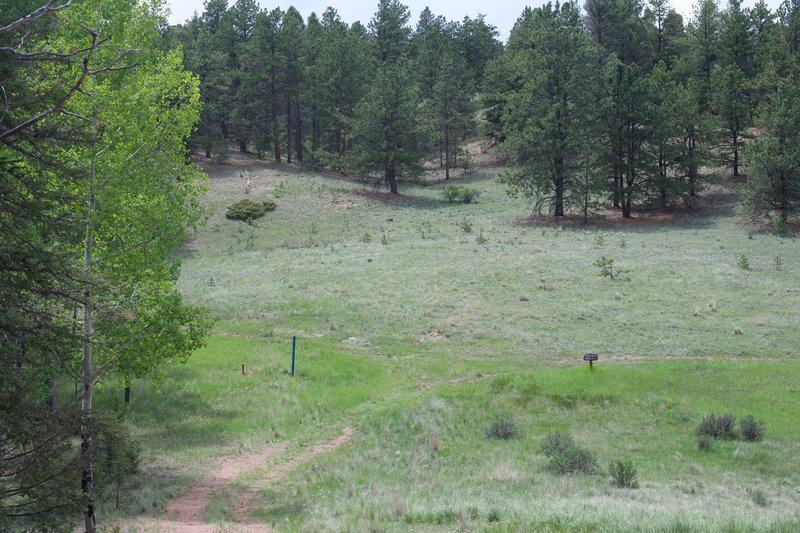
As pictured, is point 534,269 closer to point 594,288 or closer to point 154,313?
point 594,288

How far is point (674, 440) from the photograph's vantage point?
17516mm

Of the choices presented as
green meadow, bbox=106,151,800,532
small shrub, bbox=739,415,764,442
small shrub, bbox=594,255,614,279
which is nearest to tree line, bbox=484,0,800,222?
green meadow, bbox=106,151,800,532

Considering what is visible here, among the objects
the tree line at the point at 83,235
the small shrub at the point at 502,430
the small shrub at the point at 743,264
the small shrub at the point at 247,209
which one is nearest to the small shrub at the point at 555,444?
the small shrub at the point at 502,430

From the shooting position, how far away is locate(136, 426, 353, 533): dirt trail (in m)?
11.4

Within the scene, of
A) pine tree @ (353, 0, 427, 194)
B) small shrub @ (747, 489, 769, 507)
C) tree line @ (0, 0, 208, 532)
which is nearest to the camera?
A: tree line @ (0, 0, 208, 532)

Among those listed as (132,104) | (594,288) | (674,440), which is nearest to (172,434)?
(132,104)

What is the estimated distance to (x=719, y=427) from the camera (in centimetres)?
1780

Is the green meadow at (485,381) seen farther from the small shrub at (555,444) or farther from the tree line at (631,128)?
the tree line at (631,128)

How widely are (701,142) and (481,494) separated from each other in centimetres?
5206

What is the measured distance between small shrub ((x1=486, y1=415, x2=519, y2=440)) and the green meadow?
17cm

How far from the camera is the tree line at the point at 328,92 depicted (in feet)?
207

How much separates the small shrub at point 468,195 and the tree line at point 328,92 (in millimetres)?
4766

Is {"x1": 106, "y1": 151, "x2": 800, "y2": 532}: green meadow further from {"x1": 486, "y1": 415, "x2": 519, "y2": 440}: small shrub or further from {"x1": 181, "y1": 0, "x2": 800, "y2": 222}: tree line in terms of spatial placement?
{"x1": 181, "y1": 0, "x2": 800, "y2": 222}: tree line

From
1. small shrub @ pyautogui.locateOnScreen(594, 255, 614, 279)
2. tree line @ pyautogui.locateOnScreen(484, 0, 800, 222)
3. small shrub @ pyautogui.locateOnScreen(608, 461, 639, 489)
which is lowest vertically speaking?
small shrub @ pyautogui.locateOnScreen(608, 461, 639, 489)
